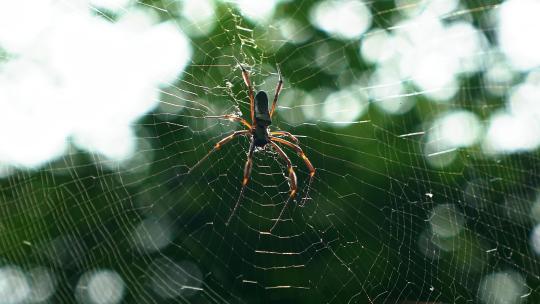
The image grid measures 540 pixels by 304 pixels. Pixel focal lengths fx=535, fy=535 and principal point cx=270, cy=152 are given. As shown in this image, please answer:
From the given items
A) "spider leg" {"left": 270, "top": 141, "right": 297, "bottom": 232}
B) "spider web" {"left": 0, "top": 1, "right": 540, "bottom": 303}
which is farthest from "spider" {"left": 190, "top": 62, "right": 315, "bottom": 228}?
"spider web" {"left": 0, "top": 1, "right": 540, "bottom": 303}

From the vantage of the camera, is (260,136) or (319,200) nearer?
(260,136)

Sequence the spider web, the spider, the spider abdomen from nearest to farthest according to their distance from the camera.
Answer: the spider → the spider abdomen → the spider web

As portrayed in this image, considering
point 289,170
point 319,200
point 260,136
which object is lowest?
point 319,200

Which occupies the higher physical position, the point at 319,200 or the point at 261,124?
the point at 261,124

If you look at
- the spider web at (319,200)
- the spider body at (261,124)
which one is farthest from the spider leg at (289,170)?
the spider web at (319,200)

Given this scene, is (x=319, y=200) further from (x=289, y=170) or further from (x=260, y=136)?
(x=260, y=136)

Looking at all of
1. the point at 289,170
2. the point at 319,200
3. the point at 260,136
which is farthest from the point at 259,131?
the point at 319,200

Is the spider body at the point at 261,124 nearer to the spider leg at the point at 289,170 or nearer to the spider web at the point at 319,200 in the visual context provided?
the spider leg at the point at 289,170

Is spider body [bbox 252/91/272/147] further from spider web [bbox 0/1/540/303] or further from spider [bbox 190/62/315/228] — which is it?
spider web [bbox 0/1/540/303]

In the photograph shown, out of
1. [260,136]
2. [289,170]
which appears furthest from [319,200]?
[260,136]

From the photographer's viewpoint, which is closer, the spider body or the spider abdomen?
the spider body

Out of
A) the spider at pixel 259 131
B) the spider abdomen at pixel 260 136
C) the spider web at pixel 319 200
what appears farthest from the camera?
the spider web at pixel 319 200
